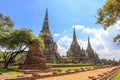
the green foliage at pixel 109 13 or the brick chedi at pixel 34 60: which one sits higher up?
the green foliage at pixel 109 13

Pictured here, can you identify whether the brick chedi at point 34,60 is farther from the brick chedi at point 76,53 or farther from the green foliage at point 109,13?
the brick chedi at point 76,53

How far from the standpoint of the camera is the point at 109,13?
14.1m

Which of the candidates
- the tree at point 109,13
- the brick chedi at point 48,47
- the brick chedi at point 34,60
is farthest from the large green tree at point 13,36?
the brick chedi at point 48,47

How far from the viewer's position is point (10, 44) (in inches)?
1275

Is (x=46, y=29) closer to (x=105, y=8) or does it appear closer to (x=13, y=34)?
(x=13, y=34)

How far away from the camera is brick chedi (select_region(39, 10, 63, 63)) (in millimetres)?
56494

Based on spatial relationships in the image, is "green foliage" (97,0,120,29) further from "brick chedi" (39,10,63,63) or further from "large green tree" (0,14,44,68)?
"brick chedi" (39,10,63,63)

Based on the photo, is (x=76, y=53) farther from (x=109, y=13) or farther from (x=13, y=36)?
(x=109, y=13)

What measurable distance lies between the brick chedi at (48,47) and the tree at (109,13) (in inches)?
1614

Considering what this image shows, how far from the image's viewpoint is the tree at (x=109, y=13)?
12986 mm

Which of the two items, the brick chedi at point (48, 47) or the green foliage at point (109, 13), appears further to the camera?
the brick chedi at point (48, 47)

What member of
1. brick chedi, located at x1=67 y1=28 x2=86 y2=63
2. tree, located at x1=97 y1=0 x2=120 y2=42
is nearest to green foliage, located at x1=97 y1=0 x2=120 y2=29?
tree, located at x1=97 y1=0 x2=120 y2=42

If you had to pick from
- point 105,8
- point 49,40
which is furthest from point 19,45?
point 49,40

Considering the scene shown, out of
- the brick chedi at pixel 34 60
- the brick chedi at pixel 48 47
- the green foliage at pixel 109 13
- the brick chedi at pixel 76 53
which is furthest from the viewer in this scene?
the brick chedi at pixel 76 53
